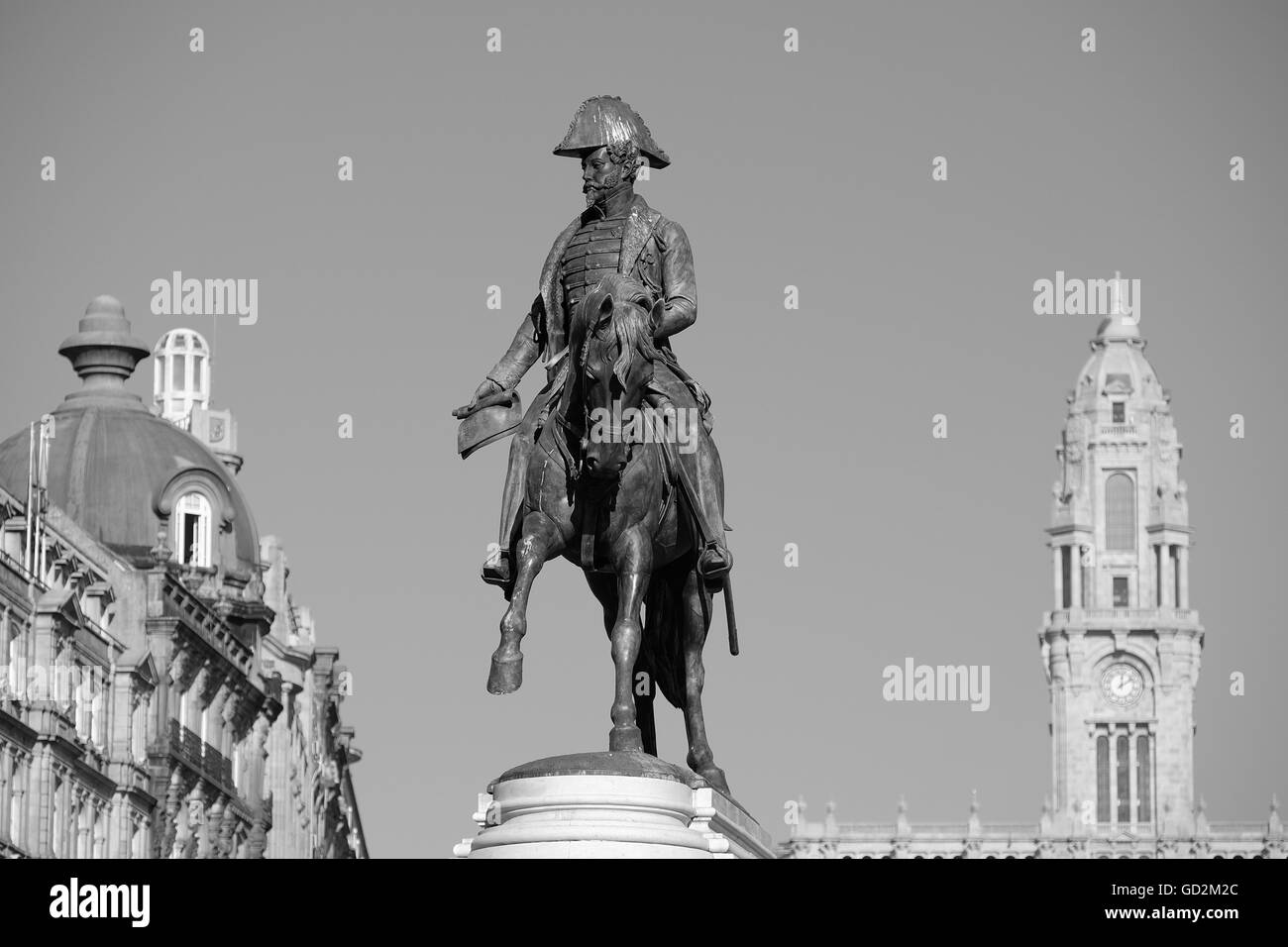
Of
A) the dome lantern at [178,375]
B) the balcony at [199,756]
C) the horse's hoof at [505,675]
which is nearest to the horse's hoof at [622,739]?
the horse's hoof at [505,675]

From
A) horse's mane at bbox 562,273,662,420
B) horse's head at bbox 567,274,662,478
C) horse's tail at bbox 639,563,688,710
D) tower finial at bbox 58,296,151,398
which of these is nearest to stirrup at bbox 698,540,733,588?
horse's tail at bbox 639,563,688,710

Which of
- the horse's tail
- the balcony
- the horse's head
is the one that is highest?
the balcony

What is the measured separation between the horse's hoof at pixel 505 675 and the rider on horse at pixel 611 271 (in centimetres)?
175

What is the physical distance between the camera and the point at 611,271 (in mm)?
30297

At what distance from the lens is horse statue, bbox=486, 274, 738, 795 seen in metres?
28.7

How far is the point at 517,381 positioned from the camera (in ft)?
101

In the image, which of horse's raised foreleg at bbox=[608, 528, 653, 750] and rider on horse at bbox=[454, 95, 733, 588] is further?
rider on horse at bbox=[454, 95, 733, 588]

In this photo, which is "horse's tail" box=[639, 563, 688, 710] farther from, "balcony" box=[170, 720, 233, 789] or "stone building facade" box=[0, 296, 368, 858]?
"balcony" box=[170, 720, 233, 789]

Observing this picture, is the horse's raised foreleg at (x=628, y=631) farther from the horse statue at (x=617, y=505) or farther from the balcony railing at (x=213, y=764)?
the balcony railing at (x=213, y=764)

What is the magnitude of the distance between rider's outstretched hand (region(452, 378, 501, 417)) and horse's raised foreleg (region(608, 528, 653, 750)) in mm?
1980

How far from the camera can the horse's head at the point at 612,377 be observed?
28.7 m

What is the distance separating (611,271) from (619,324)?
157cm
